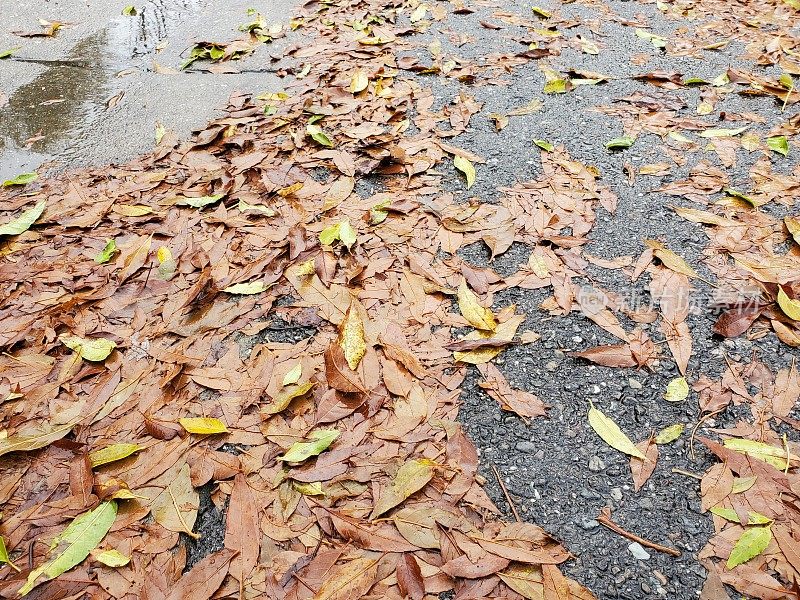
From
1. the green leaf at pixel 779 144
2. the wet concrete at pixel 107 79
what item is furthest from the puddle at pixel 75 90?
the green leaf at pixel 779 144

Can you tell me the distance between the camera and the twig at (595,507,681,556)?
124cm

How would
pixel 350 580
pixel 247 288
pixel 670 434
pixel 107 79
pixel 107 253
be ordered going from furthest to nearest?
pixel 107 79 < pixel 107 253 < pixel 247 288 < pixel 670 434 < pixel 350 580

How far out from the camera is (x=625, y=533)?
1274mm

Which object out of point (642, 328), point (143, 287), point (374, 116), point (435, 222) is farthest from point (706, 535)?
point (374, 116)

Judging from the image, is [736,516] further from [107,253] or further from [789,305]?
[107,253]

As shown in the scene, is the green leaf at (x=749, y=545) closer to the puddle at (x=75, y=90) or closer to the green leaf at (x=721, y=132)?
the green leaf at (x=721, y=132)

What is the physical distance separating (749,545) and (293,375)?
122 centimetres

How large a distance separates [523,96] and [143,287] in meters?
2.08

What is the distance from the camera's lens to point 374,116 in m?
2.71

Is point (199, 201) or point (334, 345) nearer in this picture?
point (334, 345)

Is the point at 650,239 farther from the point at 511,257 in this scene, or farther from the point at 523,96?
the point at 523,96

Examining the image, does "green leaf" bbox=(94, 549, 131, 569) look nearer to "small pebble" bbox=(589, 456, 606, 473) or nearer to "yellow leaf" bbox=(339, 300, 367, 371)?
"yellow leaf" bbox=(339, 300, 367, 371)

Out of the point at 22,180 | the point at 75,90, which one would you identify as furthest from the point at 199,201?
the point at 75,90

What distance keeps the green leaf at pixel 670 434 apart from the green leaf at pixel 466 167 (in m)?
1.24
